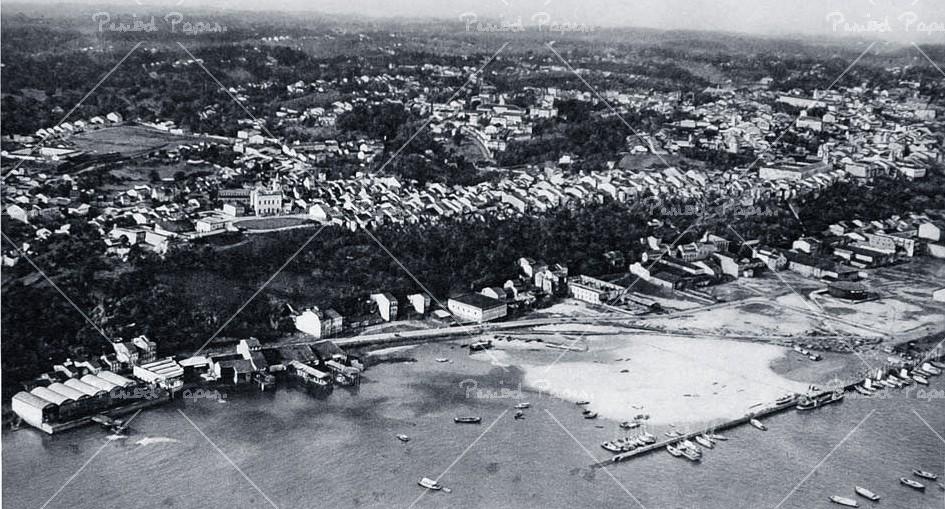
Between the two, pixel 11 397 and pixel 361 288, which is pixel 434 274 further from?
pixel 11 397

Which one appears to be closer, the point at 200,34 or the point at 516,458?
the point at 516,458

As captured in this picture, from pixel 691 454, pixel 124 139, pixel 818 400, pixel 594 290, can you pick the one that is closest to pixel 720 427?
pixel 691 454

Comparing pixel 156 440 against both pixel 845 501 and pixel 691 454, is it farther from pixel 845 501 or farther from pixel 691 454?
pixel 845 501

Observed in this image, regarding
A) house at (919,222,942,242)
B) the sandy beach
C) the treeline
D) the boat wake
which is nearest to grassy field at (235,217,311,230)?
the treeline

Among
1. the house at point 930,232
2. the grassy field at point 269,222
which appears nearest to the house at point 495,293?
the grassy field at point 269,222

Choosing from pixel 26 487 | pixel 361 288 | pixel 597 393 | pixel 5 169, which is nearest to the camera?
pixel 26 487

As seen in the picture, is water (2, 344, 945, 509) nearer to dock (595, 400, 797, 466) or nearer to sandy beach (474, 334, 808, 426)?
dock (595, 400, 797, 466)

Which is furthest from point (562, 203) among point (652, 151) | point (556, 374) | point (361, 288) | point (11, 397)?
point (11, 397)
